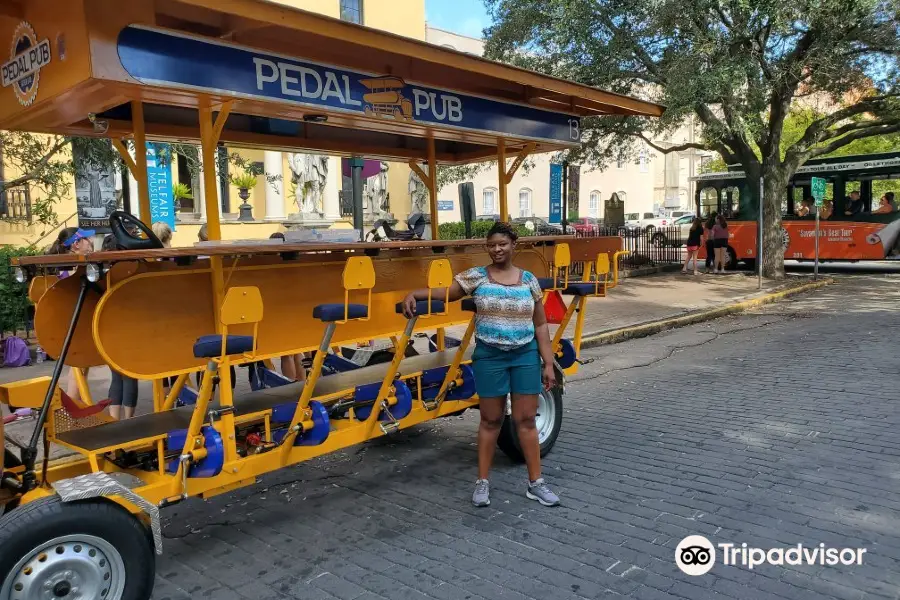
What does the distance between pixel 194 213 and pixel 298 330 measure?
1999 centimetres

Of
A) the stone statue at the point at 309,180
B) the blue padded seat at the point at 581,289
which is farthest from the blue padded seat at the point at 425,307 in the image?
the stone statue at the point at 309,180

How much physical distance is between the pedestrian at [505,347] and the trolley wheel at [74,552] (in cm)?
187

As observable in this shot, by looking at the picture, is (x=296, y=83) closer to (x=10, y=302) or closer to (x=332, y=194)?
(x=10, y=302)

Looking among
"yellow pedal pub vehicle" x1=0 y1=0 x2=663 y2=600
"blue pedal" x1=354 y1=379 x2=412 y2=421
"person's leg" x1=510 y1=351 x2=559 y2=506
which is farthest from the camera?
"blue pedal" x1=354 y1=379 x2=412 y2=421

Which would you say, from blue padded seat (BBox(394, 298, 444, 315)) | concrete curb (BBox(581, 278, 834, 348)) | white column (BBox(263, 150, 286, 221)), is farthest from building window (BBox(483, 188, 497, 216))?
blue padded seat (BBox(394, 298, 444, 315))

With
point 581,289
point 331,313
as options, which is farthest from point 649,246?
point 331,313

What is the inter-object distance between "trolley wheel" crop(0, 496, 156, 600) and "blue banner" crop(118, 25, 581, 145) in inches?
79.5

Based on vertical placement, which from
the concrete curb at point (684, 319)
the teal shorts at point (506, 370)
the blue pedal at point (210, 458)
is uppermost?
the teal shorts at point (506, 370)

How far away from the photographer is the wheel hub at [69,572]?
2846mm

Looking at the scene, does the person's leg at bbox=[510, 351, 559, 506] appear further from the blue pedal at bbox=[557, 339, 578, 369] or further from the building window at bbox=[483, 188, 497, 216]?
the building window at bbox=[483, 188, 497, 216]

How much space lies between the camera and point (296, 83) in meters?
4.14

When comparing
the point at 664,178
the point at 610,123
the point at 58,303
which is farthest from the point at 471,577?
the point at 664,178

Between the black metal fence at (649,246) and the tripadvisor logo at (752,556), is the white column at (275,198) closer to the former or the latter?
the black metal fence at (649,246)

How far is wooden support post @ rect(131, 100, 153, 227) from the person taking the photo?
4422 mm
